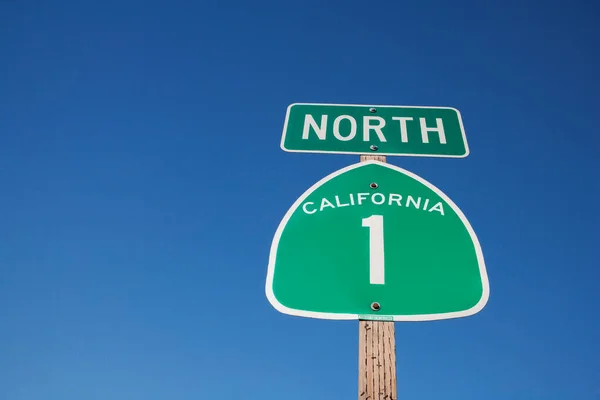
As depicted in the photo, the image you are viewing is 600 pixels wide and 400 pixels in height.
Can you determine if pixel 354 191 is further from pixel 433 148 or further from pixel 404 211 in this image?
pixel 433 148

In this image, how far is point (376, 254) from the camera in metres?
1.47

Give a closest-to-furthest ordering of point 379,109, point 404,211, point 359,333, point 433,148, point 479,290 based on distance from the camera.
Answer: point 359,333
point 479,290
point 404,211
point 433,148
point 379,109

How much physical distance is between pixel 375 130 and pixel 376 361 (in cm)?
106

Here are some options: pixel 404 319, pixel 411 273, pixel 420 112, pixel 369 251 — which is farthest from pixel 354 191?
pixel 420 112

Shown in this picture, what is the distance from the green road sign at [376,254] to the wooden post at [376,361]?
0.12 ft

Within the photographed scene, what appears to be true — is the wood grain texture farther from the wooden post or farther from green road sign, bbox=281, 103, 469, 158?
green road sign, bbox=281, 103, 469, 158

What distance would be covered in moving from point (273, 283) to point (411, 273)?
0.44m

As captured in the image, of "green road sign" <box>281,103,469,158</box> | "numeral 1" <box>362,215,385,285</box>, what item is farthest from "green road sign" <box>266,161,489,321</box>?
"green road sign" <box>281,103,469,158</box>

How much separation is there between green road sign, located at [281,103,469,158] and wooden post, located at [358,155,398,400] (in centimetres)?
82

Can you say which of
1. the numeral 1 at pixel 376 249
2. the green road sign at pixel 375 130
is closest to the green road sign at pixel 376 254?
the numeral 1 at pixel 376 249

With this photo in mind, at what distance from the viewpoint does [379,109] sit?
211cm

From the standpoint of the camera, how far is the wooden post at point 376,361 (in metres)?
1.18

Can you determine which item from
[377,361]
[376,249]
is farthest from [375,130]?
[377,361]

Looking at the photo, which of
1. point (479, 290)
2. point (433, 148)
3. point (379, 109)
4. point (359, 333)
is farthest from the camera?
point (379, 109)
